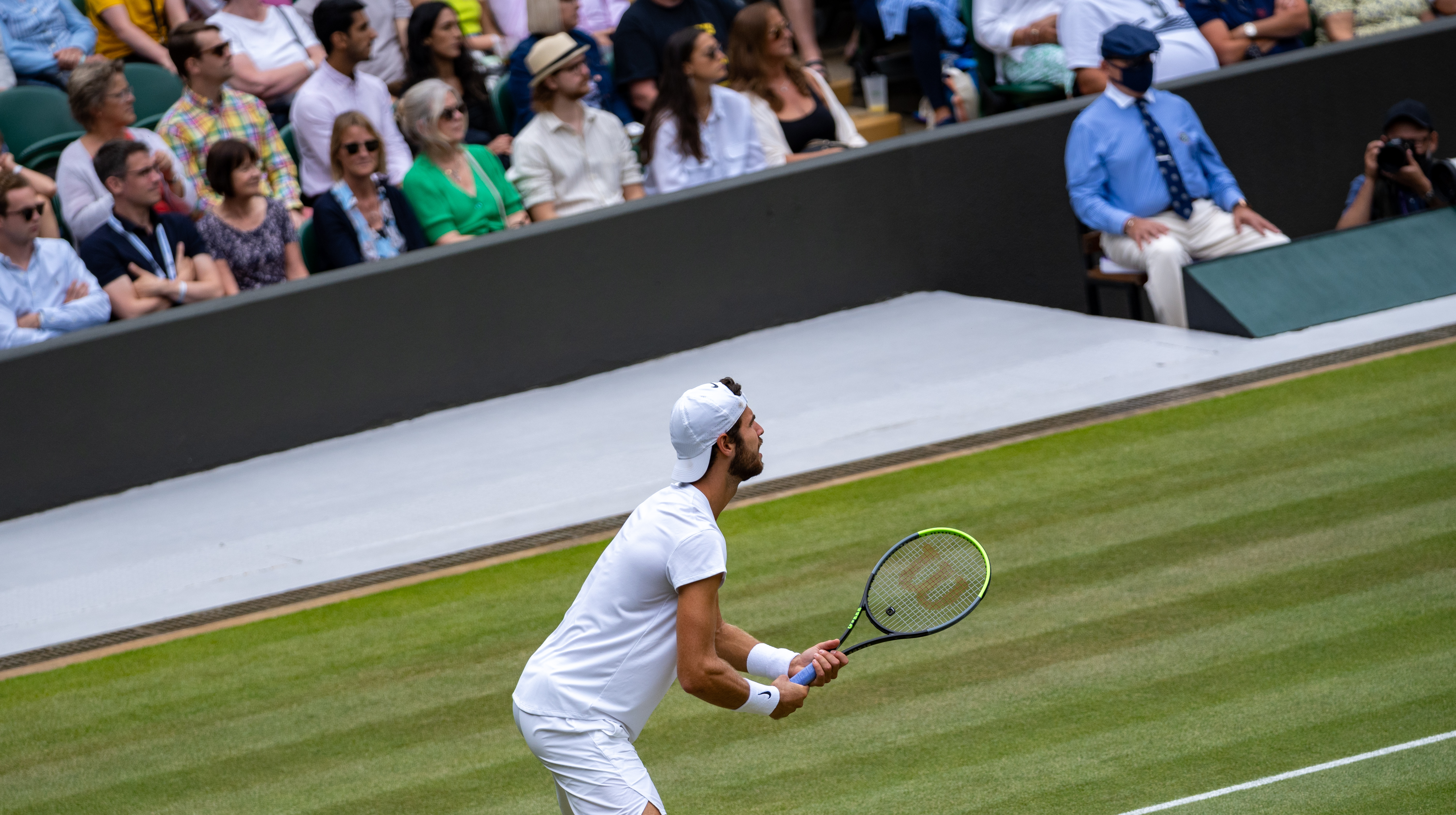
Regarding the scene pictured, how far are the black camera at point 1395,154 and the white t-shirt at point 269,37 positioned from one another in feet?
24.0

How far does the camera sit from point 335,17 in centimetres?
1092

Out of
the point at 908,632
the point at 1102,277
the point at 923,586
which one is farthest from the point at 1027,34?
the point at 908,632

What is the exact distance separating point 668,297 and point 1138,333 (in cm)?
316

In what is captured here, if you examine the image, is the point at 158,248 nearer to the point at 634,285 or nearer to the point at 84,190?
the point at 84,190

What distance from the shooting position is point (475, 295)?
1092cm

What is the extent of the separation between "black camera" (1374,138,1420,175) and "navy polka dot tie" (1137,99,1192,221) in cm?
152

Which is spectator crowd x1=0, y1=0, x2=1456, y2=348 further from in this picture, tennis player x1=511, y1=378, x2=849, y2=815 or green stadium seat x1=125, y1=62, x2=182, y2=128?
tennis player x1=511, y1=378, x2=849, y2=815

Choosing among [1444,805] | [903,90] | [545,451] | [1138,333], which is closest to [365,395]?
[545,451]

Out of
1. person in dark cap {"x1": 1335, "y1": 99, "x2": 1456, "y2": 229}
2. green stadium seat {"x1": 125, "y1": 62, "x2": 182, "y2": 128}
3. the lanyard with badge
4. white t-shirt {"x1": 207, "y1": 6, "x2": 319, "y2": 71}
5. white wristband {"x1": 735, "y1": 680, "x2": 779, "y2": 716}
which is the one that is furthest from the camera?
white t-shirt {"x1": 207, "y1": 6, "x2": 319, "y2": 71}

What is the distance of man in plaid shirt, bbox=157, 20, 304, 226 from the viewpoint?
1044 centimetres

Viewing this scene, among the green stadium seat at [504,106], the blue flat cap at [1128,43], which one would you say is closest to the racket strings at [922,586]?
the blue flat cap at [1128,43]

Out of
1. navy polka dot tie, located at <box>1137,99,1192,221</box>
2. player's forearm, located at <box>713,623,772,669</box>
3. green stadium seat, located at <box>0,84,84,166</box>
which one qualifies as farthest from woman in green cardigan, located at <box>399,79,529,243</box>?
player's forearm, located at <box>713,623,772,669</box>

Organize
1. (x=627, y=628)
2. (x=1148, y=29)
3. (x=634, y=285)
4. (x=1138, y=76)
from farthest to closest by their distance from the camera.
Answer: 1. (x=1148, y=29)
2. (x=634, y=285)
3. (x=1138, y=76)
4. (x=627, y=628)

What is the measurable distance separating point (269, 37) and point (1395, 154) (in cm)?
776
